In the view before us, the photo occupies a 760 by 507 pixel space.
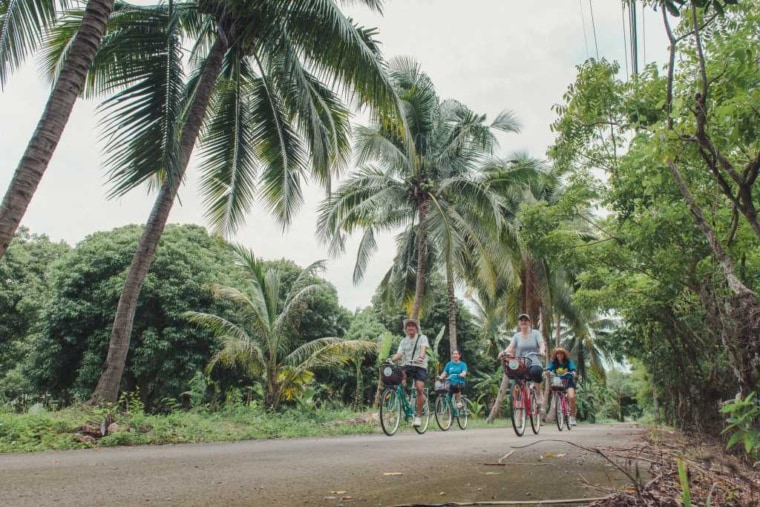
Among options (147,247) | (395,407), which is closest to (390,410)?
(395,407)

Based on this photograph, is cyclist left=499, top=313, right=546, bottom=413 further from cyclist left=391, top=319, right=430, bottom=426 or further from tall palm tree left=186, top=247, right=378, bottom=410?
tall palm tree left=186, top=247, right=378, bottom=410

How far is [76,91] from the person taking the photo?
6.27 meters

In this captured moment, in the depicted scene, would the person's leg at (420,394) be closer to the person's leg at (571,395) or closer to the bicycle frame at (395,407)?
the bicycle frame at (395,407)

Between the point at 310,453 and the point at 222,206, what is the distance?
24.0 feet

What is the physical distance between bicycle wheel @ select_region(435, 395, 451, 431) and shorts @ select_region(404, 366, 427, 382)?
1761 mm

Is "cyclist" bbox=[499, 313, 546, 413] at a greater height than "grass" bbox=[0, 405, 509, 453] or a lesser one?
greater

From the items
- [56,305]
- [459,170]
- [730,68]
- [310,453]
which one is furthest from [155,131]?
[56,305]

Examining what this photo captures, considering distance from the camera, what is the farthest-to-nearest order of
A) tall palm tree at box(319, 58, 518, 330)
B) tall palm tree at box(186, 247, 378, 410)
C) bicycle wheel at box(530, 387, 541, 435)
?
tall palm tree at box(319, 58, 518, 330) < tall palm tree at box(186, 247, 378, 410) < bicycle wheel at box(530, 387, 541, 435)

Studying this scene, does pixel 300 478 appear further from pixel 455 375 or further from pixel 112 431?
pixel 455 375

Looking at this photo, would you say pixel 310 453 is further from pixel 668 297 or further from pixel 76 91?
pixel 668 297

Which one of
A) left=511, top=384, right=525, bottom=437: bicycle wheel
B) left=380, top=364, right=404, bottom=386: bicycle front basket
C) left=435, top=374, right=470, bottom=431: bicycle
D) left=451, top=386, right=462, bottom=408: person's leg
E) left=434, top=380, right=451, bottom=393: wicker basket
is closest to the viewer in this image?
left=511, top=384, right=525, bottom=437: bicycle wheel

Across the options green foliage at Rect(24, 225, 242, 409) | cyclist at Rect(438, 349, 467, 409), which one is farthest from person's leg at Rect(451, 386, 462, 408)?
green foliage at Rect(24, 225, 242, 409)

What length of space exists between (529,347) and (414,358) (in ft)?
6.03

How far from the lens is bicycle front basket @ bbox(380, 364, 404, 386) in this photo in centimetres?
889
